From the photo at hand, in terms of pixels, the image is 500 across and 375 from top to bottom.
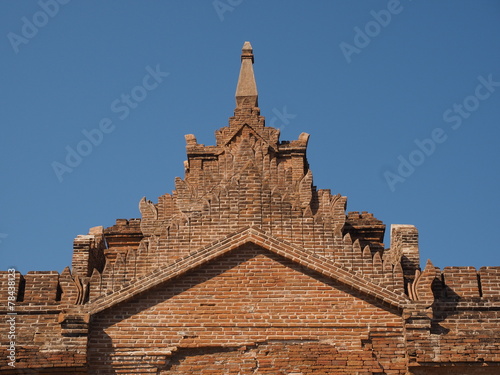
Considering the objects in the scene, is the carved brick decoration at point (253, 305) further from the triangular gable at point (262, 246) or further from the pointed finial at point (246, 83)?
the pointed finial at point (246, 83)

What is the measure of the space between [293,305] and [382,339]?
1964 millimetres

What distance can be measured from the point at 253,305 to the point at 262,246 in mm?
1278

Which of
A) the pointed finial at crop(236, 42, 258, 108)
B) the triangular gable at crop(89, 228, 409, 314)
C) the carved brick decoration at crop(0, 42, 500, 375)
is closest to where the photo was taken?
the carved brick decoration at crop(0, 42, 500, 375)

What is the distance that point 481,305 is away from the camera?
23.0 metres

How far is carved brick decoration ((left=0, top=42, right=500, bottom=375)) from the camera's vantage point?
22.3 metres

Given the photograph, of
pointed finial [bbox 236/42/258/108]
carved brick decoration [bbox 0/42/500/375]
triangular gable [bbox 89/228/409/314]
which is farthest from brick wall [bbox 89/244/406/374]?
pointed finial [bbox 236/42/258/108]

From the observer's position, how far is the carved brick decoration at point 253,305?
73.0 ft

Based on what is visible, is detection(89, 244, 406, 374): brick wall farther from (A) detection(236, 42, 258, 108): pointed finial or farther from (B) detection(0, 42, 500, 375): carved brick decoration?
(A) detection(236, 42, 258, 108): pointed finial

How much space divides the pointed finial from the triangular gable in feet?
23.1

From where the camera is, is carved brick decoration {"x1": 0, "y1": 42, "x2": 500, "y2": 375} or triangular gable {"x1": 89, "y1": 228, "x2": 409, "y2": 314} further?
triangular gable {"x1": 89, "y1": 228, "x2": 409, "y2": 314}

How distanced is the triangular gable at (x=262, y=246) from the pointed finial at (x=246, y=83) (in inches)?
277

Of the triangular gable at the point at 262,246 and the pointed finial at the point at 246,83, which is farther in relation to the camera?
the pointed finial at the point at 246,83

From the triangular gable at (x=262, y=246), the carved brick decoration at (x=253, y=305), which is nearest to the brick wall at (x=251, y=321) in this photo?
the carved brick decoration at (x=253, y=305)

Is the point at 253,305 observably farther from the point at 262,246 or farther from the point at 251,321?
the point at 262,246
